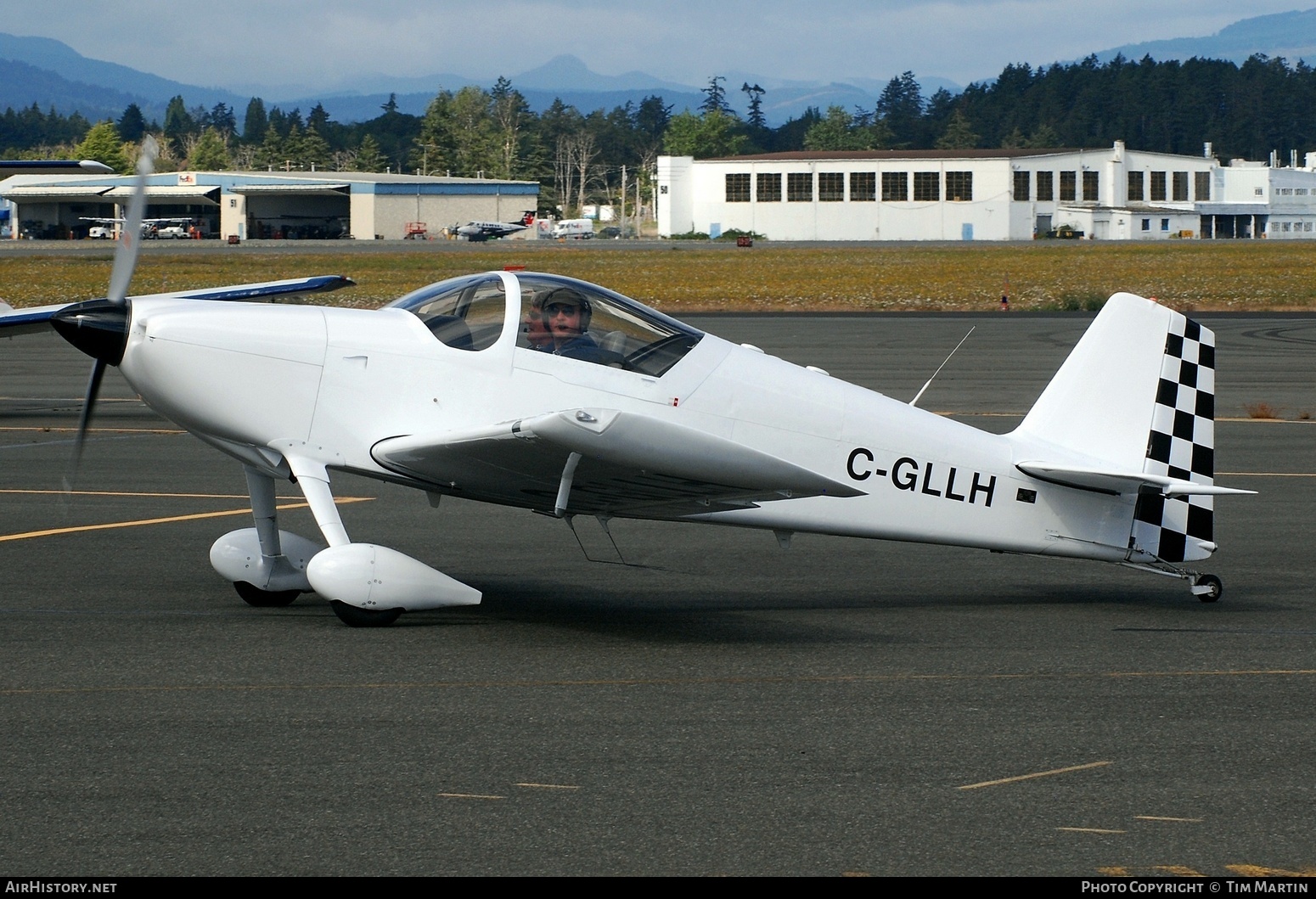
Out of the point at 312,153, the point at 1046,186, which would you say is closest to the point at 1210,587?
the point at 1046,186

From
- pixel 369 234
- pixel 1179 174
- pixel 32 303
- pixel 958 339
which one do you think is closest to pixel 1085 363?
pixel 958 339

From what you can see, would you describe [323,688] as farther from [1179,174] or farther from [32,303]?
[1179,174]

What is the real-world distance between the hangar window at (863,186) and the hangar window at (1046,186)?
14.0 m

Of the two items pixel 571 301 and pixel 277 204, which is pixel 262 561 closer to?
pixel 571 301

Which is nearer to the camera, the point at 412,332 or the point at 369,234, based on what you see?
the point at 412,332

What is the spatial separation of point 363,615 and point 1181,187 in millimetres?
136187

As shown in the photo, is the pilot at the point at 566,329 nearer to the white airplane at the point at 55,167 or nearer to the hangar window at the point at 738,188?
the white airplane at the point at 55,167

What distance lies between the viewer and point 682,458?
6988 mm

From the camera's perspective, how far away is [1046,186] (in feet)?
398

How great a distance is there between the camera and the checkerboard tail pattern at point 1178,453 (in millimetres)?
8609

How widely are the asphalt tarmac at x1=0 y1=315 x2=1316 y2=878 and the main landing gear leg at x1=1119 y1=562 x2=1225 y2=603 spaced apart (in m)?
0.16

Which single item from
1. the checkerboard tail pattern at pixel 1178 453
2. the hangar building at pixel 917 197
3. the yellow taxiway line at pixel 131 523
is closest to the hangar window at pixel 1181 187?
the hangar building at pixel 917 197

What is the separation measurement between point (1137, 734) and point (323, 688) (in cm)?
361

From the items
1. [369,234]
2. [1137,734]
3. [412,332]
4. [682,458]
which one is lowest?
[1137,734]
